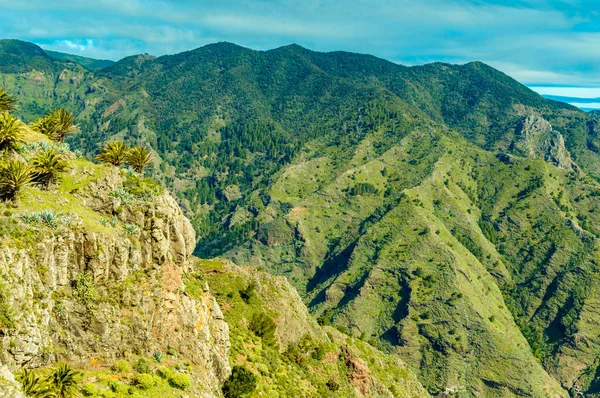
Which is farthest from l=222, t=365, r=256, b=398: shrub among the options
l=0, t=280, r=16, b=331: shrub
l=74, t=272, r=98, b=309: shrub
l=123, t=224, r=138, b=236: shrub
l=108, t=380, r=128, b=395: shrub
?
l=0, t=280, r=16, b=331: shrub

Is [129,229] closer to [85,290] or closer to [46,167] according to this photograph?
[85,290]

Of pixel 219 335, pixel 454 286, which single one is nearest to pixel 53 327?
pixel 219 335

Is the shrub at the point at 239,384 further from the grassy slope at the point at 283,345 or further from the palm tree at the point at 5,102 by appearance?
the palm tree at the point at 5,102

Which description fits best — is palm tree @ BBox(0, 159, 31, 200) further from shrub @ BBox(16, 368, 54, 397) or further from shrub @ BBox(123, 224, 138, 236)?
shrub @ BBox(16, 368, 54, 397)

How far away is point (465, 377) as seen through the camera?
176m

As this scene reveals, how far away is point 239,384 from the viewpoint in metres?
51.2

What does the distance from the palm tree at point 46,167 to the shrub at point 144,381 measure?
19.3 m

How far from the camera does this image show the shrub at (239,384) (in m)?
→ 50.7

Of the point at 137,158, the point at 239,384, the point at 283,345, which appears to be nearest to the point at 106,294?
the point at 239,384

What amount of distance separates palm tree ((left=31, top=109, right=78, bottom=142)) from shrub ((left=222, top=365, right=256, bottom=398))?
37.3 meters

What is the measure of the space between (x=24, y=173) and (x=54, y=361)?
15730 mm

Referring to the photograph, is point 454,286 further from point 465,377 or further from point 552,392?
point 552,392

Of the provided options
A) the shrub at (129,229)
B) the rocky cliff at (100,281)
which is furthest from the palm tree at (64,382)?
the shrub at (129,229)

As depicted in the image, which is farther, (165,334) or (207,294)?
(207,294)
